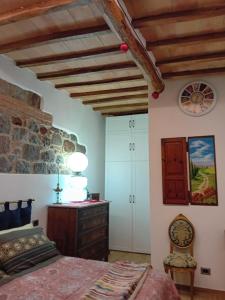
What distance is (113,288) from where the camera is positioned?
1.77 metres

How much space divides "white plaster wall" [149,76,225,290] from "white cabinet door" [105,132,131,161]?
62.5 inches

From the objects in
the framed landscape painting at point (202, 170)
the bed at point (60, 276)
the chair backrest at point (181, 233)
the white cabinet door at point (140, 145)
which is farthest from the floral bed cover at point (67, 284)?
the white cabinet door at point (140, 145)

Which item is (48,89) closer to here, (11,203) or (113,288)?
(11,203)

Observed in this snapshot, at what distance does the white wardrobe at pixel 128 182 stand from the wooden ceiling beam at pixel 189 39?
2.53 metres

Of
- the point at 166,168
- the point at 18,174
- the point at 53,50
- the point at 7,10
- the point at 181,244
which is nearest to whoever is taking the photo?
the point at 7,10

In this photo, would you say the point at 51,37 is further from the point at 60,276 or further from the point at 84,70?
the point at 60,276

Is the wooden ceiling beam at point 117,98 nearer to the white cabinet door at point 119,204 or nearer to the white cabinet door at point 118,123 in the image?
the white cabinet door at point 118,123

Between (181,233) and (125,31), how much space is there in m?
2.45

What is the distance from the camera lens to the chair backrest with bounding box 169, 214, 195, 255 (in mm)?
3213

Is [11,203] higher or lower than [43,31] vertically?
lower

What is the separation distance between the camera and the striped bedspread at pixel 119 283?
1659 mm

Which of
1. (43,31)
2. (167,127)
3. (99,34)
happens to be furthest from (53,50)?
(167,127)

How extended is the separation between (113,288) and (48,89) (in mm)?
2779

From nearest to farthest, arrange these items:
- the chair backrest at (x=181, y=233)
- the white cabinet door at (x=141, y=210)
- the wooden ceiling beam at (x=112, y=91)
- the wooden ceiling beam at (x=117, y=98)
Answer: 1. the chair backrest at (x=181, y=233)
2. the wooden ceiling beam at (x=112, y=91)
3. the wooden ceiling beam at (x=117, y=98)
4. the white cabinet door at (x=141, y=210)
